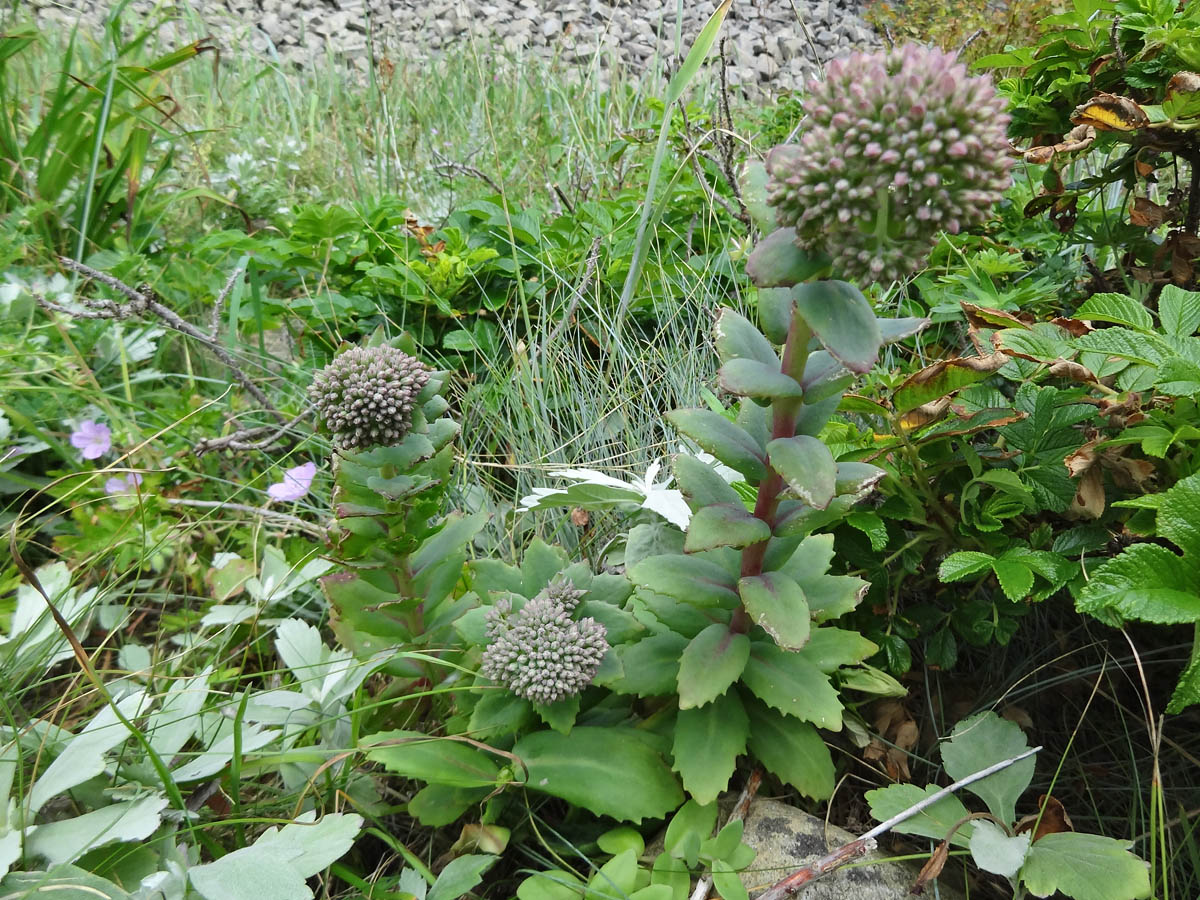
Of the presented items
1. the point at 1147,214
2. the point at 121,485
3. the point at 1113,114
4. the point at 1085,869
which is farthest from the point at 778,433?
the point at 121,485

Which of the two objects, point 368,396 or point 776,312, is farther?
point 368,396

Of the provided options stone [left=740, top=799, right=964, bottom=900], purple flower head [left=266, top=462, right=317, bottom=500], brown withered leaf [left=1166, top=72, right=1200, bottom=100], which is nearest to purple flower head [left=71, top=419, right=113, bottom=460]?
purple flower head [left=266, top=462, right=317, bottom=500]

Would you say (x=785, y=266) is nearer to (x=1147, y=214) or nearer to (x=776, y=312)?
(x=776, y=312)

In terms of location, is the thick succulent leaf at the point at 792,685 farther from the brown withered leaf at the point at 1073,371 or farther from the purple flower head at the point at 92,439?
the purple flower head at the point at 92,439

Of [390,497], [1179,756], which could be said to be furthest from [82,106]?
[1179,756]

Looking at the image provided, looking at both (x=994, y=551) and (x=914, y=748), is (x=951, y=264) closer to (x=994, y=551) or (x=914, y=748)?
(x=994, y=551)

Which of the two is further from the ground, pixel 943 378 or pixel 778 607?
pixel 943 378

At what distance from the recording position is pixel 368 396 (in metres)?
1.23

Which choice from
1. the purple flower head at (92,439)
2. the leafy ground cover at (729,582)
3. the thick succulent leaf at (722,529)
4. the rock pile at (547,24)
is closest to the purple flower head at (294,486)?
the leafy ground cover at (729,582)

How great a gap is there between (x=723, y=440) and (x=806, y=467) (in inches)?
5.9

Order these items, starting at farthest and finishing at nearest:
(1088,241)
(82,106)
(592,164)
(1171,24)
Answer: (592,164) → (82,106) → (1088,241) → (1171,24)

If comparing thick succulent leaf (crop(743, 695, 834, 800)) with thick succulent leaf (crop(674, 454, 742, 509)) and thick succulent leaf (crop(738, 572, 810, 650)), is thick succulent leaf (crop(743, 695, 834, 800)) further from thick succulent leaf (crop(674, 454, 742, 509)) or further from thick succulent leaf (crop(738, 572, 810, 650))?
thick succulent leaf (crop(674, 454, 742, 509))

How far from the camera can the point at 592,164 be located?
13.3 feet

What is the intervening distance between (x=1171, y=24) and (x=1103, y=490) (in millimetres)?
1059
